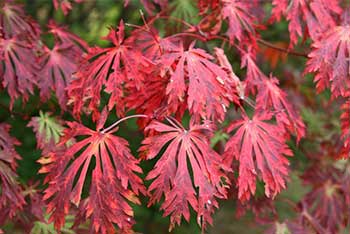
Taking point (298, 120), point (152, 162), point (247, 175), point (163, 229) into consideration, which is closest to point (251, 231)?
point (163, 229)

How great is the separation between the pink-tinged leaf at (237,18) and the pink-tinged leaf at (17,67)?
29.2 inches

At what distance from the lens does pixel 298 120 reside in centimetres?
233

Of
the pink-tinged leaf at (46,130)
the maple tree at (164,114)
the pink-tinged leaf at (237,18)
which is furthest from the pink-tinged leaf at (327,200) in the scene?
the pink-tinged leaf at (46,130)

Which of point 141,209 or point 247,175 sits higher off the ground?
point 247,175

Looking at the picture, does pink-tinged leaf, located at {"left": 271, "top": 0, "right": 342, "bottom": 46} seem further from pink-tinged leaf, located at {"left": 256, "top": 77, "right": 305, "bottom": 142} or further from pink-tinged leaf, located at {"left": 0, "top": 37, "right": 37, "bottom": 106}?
pink-tinged leaf, located at {"left": 0, "top": 37, "right": 37, "bottom": 106}

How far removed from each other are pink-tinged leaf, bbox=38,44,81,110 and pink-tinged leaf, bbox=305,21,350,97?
2.96 ft

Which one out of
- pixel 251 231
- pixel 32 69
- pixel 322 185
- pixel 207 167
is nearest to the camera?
pixel 207 167

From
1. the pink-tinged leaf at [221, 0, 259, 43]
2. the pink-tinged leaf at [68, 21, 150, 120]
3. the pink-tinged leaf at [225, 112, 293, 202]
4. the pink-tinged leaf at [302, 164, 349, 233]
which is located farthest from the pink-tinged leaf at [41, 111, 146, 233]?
the pink-tinged leaf at [302, 164, 349, 233]

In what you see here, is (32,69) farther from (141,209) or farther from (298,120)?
(141,209)

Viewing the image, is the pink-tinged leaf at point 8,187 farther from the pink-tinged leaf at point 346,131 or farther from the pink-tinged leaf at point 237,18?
the pink-tinged leaf at point 346,131

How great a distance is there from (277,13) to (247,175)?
734 mm

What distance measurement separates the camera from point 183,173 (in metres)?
1.83

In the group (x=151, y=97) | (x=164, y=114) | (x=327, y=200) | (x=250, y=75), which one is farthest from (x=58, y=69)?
(x=327, y=200)

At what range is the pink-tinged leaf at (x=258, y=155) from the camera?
1948 mm
